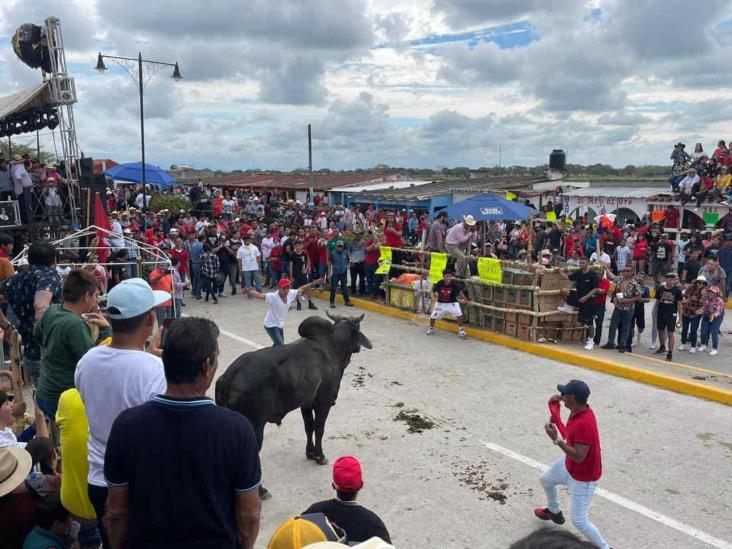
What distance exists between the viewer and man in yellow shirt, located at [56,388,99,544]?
3590 mm

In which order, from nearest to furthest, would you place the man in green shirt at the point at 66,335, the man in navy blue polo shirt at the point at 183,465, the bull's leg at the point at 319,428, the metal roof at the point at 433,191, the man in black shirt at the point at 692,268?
the man in navy blue polo shirt at the point at 183,465
the man in green shirt at the point at 66,335
the bull's leg at the point at 319,428
the man in black shirt at the point at 692,268
the metal roof at the point at 433,191

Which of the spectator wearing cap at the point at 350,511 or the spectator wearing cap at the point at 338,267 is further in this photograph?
the spectator wearing cap at the point at 338,267

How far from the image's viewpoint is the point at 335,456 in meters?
7.17

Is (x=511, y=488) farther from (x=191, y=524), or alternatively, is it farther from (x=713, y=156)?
(x=713, y=156)

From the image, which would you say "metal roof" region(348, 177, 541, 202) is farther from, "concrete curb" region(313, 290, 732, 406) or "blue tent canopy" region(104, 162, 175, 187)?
Result: "concrete curb" region(313, 290, 732, 406)

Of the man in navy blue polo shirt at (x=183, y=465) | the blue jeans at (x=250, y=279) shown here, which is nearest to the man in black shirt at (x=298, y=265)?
the blue jeans at (x=250, y=279)

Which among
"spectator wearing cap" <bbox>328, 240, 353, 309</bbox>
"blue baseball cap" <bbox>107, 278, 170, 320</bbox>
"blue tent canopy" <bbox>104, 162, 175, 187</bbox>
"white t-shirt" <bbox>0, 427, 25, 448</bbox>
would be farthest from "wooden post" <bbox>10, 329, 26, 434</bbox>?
"blue tent canopy" <bbox>104, 162, 175, 187</bbox>

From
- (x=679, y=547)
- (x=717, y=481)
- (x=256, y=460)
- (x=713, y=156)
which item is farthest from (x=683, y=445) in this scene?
(x=713, y=156)

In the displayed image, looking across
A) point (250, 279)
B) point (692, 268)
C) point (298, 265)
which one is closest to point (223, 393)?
point (298, 265)

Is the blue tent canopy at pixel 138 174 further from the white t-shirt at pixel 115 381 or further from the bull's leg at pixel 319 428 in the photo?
the white t-shirt at pixel 115 381

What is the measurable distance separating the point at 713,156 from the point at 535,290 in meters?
13.0

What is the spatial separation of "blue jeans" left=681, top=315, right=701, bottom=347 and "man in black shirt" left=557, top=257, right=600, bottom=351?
1746mm

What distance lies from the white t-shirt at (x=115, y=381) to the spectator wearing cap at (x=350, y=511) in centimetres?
122

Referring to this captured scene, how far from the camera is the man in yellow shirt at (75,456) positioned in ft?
11.8
